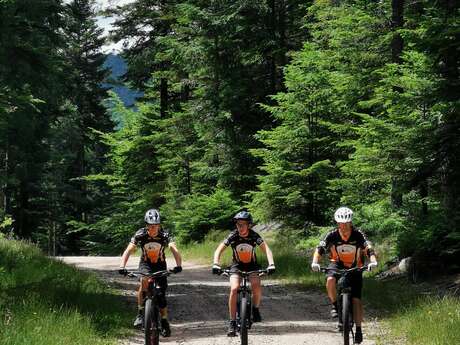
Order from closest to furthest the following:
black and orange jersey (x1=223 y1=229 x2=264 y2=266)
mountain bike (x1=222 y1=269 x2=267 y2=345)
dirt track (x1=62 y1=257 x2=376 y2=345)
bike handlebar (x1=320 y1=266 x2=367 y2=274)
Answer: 1. bike handlebar (x1=320 y1=266 x2=367 y2=274)
2. mountain bike (x1=222 y1=269 x2=267 y2=345)
3. black and orange jersey (x1=223 y1=229 x2=264 y2=266)
4. dirt track (x1=62 y1=257 x2=376 y2=345)

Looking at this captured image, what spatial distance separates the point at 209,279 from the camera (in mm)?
19406

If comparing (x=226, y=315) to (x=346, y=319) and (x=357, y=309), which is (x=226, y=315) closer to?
(x=357, y=309)

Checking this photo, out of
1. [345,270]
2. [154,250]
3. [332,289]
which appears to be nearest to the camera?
[345,270]

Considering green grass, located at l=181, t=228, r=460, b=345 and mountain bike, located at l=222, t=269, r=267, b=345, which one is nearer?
mountain bike, located at l=222, t=269, r=267, b=345

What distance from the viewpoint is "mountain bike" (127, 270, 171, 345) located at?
28.1 ft

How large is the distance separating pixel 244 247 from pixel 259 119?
2076cm

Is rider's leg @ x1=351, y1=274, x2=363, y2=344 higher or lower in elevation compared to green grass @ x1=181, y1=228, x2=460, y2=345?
higher

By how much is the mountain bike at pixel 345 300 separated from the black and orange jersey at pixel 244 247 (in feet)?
4.02

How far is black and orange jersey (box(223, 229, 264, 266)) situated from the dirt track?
142 cm

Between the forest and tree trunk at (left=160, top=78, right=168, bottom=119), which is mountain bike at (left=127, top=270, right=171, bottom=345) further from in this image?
tree trunk at (left=160, top=78, right=168, bottom=119)

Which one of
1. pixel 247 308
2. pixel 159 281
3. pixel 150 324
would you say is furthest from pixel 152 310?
pixel 247 308

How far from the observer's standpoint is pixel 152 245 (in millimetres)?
9430

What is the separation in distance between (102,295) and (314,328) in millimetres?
4934

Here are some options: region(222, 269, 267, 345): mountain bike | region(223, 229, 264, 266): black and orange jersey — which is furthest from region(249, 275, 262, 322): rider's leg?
region(223, 229, 264, 266): black and orange jersey
